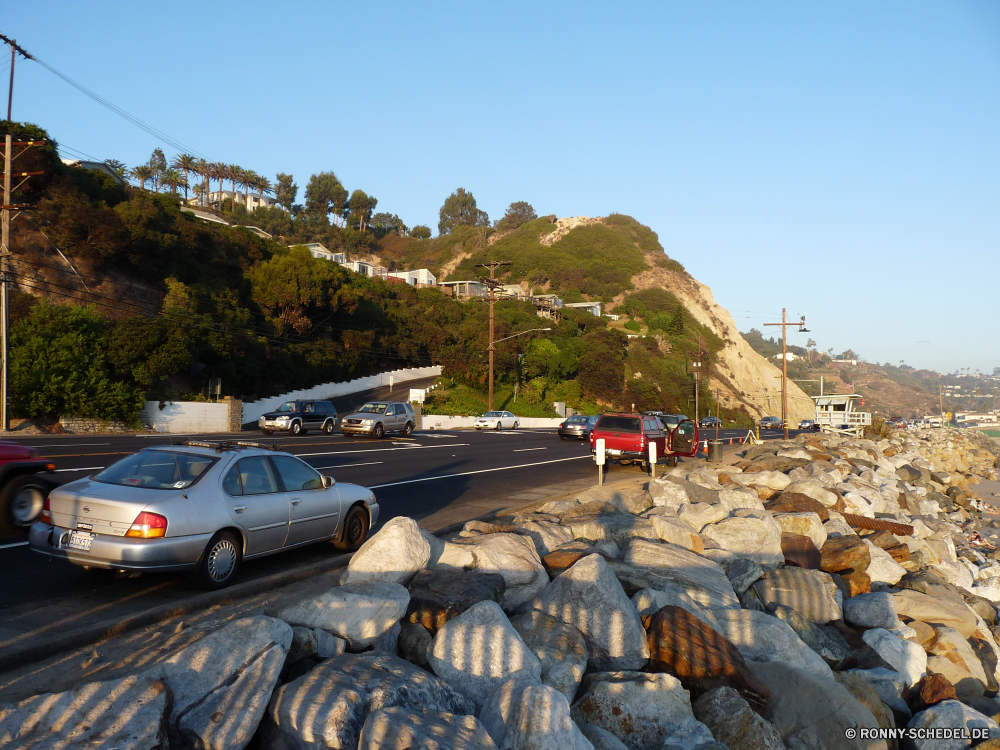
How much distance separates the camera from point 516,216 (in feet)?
594

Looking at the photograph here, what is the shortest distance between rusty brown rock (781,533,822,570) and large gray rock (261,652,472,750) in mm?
7619

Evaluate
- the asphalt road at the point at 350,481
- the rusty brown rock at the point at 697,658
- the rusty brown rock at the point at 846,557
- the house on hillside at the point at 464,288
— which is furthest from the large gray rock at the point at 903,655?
the house on hillside at the point at 464,288

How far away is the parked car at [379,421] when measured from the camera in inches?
1334

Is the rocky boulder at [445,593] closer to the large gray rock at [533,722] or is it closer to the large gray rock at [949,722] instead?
the large gray rock at [533,722]

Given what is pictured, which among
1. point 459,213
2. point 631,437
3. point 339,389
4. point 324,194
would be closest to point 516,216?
point 459,213

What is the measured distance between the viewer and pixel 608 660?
660cm

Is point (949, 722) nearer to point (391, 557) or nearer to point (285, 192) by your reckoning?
point (391, 557)

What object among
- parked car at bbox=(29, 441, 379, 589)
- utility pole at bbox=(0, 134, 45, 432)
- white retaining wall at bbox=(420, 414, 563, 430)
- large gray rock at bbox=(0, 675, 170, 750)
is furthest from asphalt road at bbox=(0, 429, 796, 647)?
white retaining wall at bbox=(420, 414, 563, 430)

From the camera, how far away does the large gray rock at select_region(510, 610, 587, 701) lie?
19.6 ft

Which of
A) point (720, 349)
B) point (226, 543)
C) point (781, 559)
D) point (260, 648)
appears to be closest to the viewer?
point (260, 648)

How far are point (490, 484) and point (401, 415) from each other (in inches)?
720

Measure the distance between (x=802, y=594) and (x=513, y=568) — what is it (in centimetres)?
414

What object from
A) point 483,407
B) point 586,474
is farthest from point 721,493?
point 483,407

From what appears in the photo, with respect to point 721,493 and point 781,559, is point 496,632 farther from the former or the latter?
point 721,493
